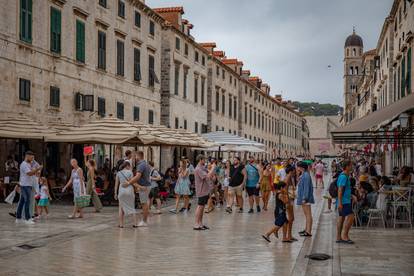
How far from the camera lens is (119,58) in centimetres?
3023

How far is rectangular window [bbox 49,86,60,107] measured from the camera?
23.9 meters

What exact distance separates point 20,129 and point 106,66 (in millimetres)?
9985

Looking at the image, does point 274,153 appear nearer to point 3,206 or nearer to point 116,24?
point 116,24

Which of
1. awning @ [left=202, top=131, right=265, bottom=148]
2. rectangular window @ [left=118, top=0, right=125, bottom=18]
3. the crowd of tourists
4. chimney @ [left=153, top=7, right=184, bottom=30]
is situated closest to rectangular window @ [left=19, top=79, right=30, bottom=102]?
the crowd of tourists

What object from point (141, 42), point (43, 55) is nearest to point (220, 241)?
point (43, 55)

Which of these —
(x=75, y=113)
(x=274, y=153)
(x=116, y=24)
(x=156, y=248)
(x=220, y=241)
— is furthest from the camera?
(x=274, y=153)

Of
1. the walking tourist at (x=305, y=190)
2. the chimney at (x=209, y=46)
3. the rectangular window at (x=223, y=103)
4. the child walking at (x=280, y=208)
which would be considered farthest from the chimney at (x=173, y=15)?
the child walking at (x=280, y=208)

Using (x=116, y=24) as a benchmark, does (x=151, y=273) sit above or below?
below

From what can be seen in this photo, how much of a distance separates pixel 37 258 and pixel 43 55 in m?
14.9

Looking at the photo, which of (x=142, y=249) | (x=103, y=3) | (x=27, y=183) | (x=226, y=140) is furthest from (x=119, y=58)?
(x=142, y=249)

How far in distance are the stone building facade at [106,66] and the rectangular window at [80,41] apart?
0.05 meters

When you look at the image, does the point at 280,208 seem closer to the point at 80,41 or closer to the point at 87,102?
the point at 87,102

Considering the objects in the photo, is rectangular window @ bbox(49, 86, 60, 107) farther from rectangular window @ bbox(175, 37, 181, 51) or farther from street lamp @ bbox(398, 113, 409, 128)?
rectangular window @ bbox(175, 37, 181, 51)

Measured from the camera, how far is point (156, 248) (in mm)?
11086
